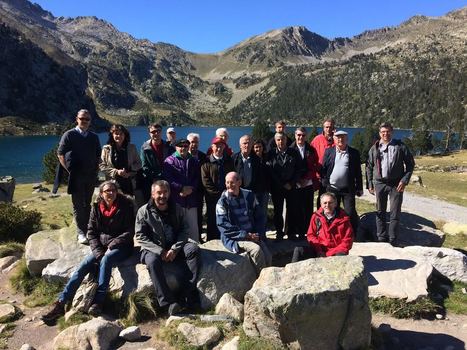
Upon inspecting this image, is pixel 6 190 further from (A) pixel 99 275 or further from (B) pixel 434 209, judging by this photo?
(B) pixel 434 209

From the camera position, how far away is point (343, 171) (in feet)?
34.5

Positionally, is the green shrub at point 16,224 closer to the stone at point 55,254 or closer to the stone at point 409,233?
the stone at point 55,254

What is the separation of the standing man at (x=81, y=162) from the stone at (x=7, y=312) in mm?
2053

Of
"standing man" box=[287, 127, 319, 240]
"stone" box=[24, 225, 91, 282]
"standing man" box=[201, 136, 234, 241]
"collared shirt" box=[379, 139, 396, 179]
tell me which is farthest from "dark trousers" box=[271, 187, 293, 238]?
"stone" box=[24, 225, 91, 282]

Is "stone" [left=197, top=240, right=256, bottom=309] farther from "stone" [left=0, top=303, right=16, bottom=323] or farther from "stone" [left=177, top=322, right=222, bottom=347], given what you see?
"stone" [left=0, top=303, right=16, bottom=323]

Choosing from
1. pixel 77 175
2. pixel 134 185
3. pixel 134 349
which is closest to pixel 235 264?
pixel 134 349

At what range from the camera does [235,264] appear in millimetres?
8781

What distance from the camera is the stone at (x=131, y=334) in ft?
24.2

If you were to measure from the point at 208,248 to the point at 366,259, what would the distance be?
3.94 metres

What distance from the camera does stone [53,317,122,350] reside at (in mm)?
7035

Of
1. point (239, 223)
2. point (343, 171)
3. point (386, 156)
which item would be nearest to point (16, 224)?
point (239, 223)

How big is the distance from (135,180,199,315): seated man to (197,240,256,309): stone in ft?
0.69

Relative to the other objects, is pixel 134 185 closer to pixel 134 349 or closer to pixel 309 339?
pixel 134 349

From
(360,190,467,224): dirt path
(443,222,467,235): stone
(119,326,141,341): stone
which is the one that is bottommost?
(360,190,467,224): dirt path
